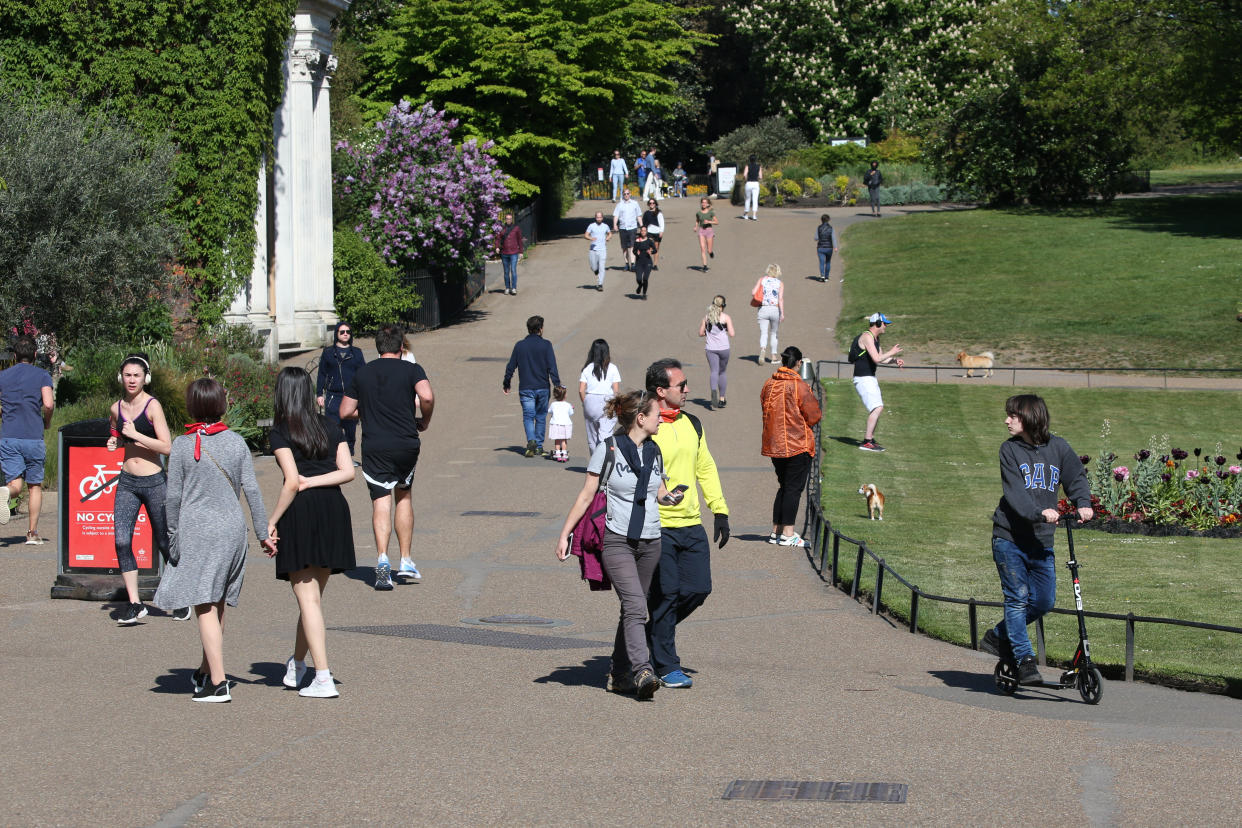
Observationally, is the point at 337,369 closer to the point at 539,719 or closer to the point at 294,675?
the point at 294,675

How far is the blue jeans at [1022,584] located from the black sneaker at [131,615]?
560 centimetres

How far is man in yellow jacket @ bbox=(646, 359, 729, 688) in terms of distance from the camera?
26.7 feet

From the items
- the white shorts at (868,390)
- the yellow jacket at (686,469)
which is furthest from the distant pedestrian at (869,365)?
the yellow jacket at (686,469)

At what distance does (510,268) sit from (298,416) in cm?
2511

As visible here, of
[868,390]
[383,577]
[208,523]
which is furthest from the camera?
[868,390]

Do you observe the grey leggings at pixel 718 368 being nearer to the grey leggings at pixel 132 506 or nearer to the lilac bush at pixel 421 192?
the lilac bush at pixel 421 192

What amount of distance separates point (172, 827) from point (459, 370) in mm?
19570

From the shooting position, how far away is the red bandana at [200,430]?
7547 mm

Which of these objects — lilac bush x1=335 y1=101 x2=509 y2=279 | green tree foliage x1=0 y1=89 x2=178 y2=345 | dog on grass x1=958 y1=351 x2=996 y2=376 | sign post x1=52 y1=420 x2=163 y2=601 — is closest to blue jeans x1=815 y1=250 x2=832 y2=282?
lilac bush x1=335 y1=101 x2=509 y2=279

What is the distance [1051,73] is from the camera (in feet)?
144

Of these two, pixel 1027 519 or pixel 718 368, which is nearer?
pixel 1027 519

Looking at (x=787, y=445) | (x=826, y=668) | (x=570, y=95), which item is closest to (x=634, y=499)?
(x=826, y=668)

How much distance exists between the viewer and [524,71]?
119 feet

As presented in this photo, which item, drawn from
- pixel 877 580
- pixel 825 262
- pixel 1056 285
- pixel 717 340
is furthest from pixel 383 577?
pixel 1056 285
